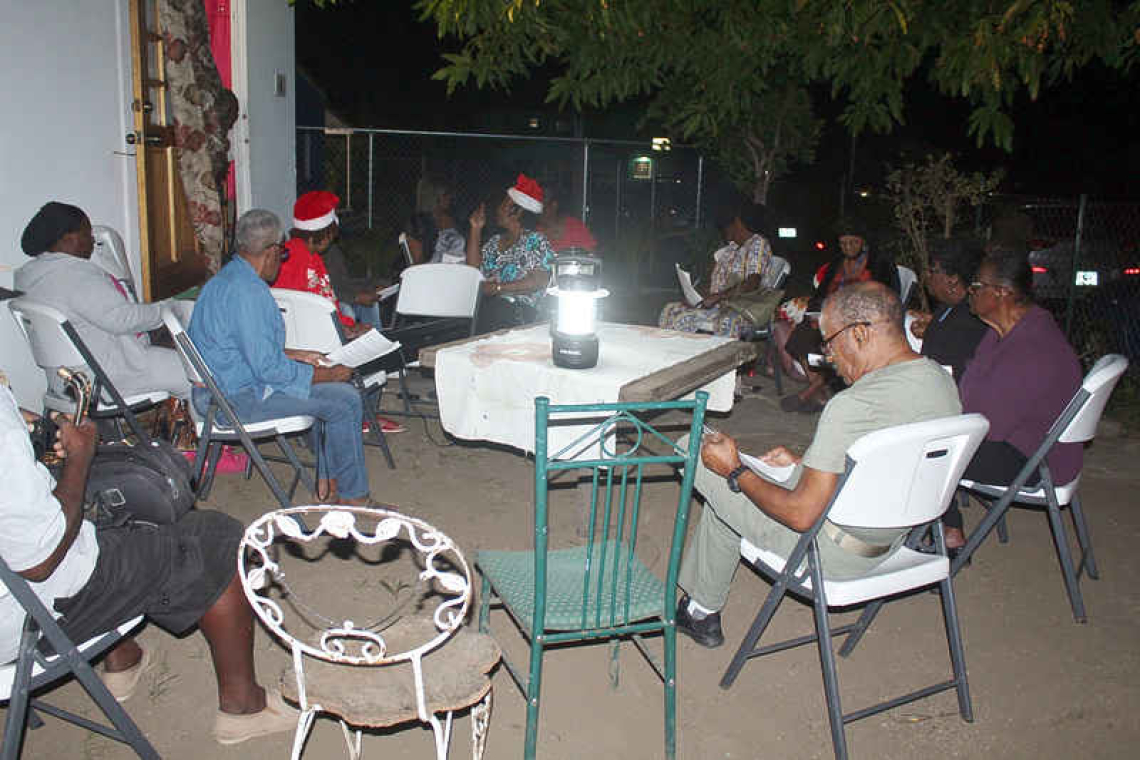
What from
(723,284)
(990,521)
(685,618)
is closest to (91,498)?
(685,618)

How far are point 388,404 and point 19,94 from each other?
287 centimetres

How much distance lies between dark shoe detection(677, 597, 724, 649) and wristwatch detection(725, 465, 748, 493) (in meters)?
0.78

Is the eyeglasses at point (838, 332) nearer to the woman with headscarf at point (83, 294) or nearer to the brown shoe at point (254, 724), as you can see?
the brown shoe at point (254, 724)

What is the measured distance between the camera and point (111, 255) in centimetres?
554

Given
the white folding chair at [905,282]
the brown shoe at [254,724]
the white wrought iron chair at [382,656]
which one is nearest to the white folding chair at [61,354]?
the brown shoe at [254,724]

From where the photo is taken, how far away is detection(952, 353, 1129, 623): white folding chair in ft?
10.4

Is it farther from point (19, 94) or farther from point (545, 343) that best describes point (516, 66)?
point (19, 94)

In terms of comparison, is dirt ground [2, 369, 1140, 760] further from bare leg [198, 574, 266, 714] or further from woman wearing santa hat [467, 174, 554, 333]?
woman wearing santa hat [467, 174, 554, 333]

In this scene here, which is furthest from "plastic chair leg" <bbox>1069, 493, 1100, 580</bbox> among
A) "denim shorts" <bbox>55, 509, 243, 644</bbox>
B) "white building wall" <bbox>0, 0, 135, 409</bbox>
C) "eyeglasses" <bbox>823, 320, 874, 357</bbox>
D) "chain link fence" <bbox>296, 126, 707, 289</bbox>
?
"chain link fence" <bbox>296, 126, 707, 289</bbox>

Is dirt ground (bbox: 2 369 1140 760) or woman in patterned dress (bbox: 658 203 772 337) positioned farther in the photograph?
woman in patterned dress (bbox: 658 203 772 337)

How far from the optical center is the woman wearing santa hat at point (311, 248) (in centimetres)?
525

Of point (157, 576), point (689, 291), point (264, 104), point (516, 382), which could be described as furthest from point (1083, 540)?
point (264, 104)

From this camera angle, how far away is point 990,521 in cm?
334

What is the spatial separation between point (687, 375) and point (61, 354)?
2.92 m
